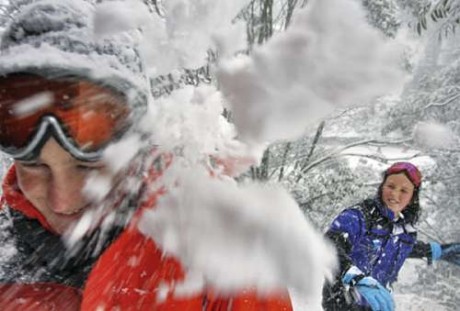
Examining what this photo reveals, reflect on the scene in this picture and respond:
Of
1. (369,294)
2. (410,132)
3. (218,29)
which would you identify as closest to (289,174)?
(410,132)

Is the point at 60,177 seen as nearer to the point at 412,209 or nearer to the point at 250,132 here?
the point at 250,132

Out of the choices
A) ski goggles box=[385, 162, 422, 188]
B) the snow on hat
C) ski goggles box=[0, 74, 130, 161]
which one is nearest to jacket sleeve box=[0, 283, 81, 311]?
ski goggles box=[0, 74, 130, 161]

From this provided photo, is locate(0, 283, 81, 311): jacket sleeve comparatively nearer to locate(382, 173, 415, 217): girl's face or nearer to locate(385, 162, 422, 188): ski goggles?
locate(382, 173, 415, 217): girl's face

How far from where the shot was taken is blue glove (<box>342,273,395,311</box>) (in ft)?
6.07

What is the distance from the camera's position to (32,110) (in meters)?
0.92

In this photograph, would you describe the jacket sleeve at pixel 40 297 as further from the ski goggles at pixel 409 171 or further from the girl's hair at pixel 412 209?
the ski goggles at pixel 409 171

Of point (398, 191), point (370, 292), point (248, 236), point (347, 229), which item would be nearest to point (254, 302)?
point (248, 236)

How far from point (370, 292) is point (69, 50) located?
56.5 inches

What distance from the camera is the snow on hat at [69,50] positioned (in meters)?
0.86

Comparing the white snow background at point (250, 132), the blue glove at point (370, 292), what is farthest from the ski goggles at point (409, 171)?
the white snow background at point (250, 132)

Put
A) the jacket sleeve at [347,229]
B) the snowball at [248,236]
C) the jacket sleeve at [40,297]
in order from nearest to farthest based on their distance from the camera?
the snowball at [248,236], the jacket sleeve at [40,297], the jacket sleeve at [347,229]

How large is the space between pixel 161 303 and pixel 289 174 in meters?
5.52

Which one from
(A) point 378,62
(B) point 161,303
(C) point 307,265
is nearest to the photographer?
(C) point 307,265

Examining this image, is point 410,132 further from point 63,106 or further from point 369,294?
point 63,106
